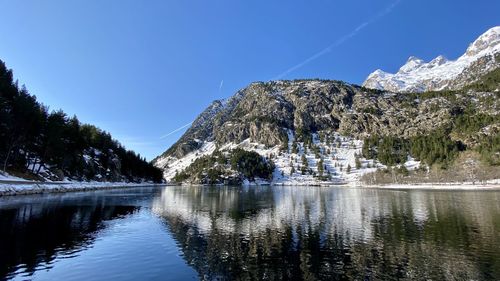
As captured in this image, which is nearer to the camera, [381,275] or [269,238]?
[381,275]

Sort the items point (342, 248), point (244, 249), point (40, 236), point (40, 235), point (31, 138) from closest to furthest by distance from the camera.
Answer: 1. point (244, 249)
2. point (342, 248)
3. point (40, 236)
4. point (40, 235)
5. point (31, 138)

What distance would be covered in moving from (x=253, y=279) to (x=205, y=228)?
89.8 feet

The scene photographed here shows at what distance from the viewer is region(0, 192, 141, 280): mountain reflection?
30484mm

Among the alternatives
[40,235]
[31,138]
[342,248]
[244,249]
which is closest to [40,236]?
[40,235]

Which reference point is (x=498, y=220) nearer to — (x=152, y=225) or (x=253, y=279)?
(x=253, y=279)

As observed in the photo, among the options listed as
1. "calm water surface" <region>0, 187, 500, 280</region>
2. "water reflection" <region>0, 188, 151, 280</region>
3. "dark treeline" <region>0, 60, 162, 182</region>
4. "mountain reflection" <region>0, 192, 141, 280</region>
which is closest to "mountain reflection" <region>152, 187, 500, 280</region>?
"calm water surface" <region>0, 187, 500, 280</region>

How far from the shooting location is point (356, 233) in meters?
48.9

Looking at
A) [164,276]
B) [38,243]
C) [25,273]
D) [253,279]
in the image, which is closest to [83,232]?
[38,243]

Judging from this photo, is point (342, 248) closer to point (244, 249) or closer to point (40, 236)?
point (244, 249)

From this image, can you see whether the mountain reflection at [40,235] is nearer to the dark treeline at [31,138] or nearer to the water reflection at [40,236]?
the water reflection at [40,236]

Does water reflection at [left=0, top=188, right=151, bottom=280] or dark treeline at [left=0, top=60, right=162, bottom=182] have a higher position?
dark treeline at [left=0, top=60, right=162, bottom=182]

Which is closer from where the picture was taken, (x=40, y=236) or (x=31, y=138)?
(x=40, y=236)

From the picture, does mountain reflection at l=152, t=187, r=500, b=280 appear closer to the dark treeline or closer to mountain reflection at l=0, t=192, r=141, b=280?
mountain reflection at l=0, t=192, r=141, b=280

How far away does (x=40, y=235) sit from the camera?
4238 cm
